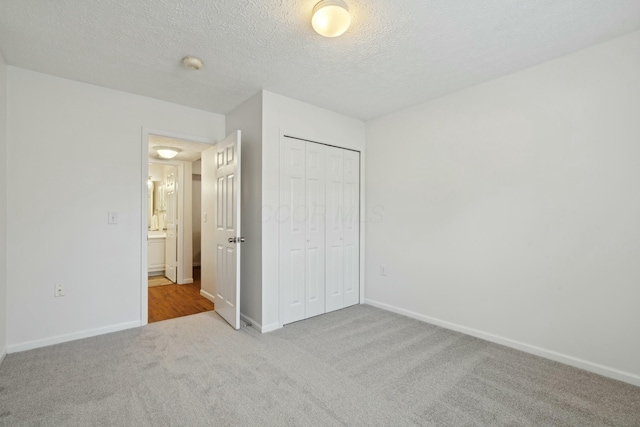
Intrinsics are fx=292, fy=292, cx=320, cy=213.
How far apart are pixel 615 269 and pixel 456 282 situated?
1.19 m

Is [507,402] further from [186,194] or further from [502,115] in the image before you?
[186,194]

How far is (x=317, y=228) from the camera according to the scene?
11.3 ft

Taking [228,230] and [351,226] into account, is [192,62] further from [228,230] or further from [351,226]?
[351,226]

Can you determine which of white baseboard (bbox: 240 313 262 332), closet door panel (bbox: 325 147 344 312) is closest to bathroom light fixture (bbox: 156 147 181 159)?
closet door panel (bbox: 325 147 344 312)

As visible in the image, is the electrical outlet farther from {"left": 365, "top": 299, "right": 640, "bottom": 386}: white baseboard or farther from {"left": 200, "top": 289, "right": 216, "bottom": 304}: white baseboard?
{"left": 365, "top": 299, "right": 640, "bottom": 386}: white baseboard

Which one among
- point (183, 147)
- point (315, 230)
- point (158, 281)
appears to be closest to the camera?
point (315, 230)

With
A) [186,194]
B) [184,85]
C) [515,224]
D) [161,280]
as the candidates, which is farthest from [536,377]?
[161,280]

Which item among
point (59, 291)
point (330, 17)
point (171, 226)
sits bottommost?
point (59, 291)

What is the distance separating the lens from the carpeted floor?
171 centimetres

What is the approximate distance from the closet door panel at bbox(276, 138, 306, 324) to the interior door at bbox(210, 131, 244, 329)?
449mm

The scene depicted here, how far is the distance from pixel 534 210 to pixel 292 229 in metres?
2.26

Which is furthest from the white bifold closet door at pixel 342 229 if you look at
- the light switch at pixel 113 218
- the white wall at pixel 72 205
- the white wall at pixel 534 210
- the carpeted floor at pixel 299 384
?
the light switch at pixel 113 218

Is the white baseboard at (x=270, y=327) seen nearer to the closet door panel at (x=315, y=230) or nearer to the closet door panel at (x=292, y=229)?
the closet door panel at (x=292, y=229)

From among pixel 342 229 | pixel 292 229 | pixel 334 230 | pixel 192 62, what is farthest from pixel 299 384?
pixel 192 62
